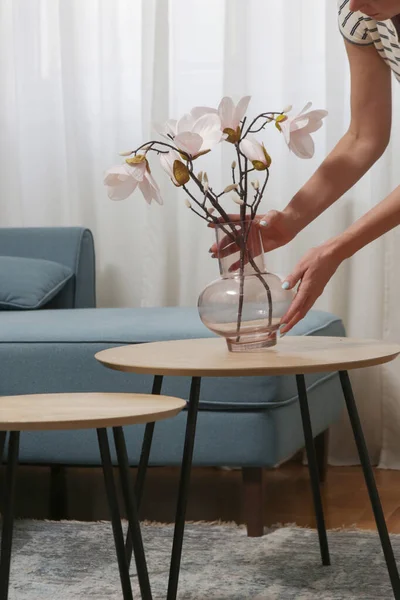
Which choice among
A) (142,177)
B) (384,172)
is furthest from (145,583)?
(384,172)

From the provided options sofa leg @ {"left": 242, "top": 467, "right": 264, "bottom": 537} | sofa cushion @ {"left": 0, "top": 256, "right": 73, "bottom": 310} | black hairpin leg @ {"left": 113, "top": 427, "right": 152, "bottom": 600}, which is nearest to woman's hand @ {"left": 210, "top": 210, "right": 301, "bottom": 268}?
black hairpin leg @ {"left": 113, "top": 427, "right": 152, "bottom": 600}

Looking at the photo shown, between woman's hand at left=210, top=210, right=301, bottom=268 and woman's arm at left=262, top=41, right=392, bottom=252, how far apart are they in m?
0.07

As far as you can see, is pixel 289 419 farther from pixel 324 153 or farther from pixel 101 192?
pixel 101 192

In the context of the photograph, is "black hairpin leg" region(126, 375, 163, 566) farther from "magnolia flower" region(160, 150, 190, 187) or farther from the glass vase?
"magnolia flower" region(160, 150, 190, 187)

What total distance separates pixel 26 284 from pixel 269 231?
1.08 meters

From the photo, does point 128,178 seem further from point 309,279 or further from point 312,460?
point 312,460

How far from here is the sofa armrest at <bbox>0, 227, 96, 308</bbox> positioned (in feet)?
8.24

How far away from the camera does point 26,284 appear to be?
7.72 feet

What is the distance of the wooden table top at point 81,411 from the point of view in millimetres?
Answer: 957

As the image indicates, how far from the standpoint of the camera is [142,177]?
4.36ft

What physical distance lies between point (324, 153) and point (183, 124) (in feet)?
4.45

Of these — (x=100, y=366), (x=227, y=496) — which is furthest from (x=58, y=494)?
(x=100, y=366)

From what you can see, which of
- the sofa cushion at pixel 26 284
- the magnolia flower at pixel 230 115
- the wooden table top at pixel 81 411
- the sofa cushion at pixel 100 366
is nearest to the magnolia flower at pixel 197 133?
the magnolia flower at pixel 230 115

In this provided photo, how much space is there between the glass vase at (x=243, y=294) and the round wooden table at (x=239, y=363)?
0.04 m
